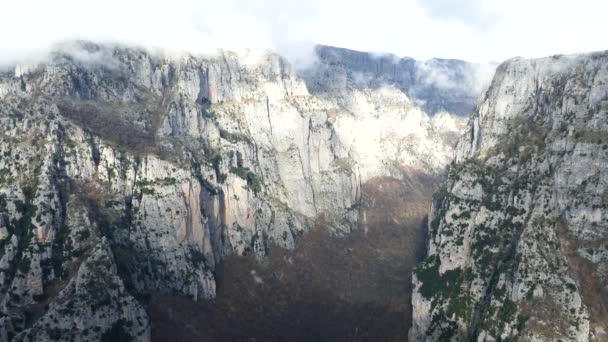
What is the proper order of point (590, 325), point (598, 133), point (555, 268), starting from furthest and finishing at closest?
point (598, 133) < point (555, 268) < point (590, 325)

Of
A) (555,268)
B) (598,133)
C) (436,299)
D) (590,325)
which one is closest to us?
→ (590,325)

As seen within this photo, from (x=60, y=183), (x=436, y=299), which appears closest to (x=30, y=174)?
(x=60, y=183)

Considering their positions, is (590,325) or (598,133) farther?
(598,133)

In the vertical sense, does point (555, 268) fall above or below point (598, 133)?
below

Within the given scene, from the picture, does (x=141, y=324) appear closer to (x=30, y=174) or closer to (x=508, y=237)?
(x=30, y=174)

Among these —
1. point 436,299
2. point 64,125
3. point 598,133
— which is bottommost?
point 436,299

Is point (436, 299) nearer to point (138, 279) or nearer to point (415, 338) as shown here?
point (415, 338)
